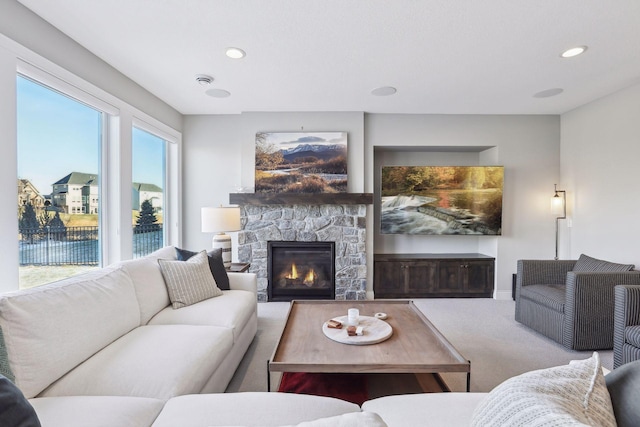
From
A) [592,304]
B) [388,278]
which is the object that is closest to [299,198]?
[388,278]

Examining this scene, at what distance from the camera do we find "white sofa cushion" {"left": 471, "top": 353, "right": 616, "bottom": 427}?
2.05 feet

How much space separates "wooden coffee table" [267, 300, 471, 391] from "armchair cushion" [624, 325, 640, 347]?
135cm

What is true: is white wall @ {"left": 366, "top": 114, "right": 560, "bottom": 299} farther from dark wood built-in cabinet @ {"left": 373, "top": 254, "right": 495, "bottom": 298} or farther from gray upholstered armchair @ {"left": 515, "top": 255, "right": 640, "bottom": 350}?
gray upholstered armchair @ {"left": 515, "top": 255, "right": 640, "bottom": 350}

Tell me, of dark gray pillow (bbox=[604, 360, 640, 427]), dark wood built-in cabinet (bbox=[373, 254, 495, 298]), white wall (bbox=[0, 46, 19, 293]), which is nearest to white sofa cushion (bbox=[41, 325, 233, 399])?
white wall (bbox=[0, 46, 19, 293])

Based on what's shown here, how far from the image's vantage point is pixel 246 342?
2480 mm

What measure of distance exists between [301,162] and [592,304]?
3.33 m

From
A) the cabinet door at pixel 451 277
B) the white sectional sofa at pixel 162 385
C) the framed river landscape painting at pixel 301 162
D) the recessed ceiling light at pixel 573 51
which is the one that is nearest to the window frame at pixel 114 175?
the white sectional sofa at pixel 162 385

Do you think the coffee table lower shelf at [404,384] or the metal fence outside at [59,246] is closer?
the coffee table lower shelf at [404,384]

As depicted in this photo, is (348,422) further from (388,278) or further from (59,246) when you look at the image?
(388,278)

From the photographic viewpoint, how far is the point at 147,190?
3568 millimetres

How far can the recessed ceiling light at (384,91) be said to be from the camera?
3188 mm

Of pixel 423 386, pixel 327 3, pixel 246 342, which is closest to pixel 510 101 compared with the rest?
pixel 327 3

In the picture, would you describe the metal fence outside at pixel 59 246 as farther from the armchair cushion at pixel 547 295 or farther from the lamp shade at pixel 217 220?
the armchair cushion at pixel 547 295

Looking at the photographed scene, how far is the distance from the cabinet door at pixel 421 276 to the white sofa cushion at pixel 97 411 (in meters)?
3.45
